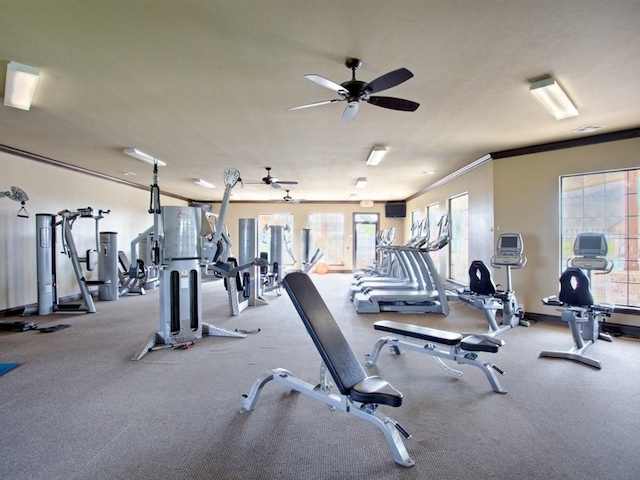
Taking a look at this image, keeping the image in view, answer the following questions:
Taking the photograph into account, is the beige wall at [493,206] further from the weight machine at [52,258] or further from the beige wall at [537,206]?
the weight machine at [52,258]

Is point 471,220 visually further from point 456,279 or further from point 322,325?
point 322,325

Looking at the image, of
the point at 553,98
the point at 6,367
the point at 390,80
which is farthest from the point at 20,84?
the point at 553,98

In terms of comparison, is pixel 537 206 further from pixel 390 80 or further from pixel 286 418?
pixel 286 418

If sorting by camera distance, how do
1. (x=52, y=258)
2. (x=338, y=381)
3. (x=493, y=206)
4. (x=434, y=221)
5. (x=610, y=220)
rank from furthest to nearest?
(x=434, y=221)
(x=493, y=206)
(x=52, y=258)
(x=610, y=220)
(x=338, y=381)

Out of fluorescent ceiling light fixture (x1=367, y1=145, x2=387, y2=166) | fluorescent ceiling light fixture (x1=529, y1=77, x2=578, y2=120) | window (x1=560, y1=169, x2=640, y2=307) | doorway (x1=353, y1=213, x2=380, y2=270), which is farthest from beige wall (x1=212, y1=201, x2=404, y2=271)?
fluorescent ceiling light fixture (x1=529, y1=77, x2=578, y2=120)

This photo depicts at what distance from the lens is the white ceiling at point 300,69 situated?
6.91 ft

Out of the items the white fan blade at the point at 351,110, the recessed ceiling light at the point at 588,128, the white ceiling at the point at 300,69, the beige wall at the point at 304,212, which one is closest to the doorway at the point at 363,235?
the beige wall at the point at 304,212

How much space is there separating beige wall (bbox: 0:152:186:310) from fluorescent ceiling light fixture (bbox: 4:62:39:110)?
2935 millimetres

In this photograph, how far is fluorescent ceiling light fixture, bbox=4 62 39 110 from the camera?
271 cm

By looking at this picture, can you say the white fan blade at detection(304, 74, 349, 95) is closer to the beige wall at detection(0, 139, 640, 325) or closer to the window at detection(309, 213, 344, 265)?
the beige wall at detection(0, 139, 640, 325)

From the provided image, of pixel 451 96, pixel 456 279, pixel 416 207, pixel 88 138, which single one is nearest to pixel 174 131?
pixel 88 138

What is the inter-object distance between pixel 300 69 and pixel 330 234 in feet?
31.4

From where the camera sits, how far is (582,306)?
11.3 feet

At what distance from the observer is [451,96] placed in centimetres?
331
